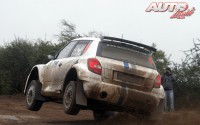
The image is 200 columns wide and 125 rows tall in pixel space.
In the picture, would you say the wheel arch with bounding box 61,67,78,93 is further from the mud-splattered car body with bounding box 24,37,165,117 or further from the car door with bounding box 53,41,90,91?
the car door with bounding box 53,41,90,91

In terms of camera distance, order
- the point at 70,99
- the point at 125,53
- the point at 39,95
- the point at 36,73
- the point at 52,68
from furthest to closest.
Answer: the point at 36,73
the point at 39,95
the point at 52,68
the point at 125,53
the point at 70,99

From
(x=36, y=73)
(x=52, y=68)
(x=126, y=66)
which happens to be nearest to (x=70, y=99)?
(x=126, y=66)

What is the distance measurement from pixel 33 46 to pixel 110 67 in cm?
1943

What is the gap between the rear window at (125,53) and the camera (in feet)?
27.5

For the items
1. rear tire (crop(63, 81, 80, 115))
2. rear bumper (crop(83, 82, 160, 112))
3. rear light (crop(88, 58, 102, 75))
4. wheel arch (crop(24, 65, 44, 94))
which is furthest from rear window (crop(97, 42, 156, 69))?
wheel arch (crop(24, 65, 44, 94))

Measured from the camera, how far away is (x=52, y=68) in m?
9.95

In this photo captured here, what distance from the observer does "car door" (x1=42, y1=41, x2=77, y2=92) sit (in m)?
9.62

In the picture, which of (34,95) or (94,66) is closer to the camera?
Result: (94,66)

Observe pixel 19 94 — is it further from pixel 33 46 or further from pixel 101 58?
pixel 101 58

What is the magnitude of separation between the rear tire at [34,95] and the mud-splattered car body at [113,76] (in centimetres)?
162

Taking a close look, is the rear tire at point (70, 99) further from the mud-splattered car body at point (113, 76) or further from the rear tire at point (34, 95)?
the rear tire at point (34, 95)

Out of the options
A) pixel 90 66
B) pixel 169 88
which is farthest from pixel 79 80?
pixel 169 88

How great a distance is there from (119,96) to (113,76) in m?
0.39

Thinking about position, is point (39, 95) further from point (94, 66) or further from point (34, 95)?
point (94, 66)
